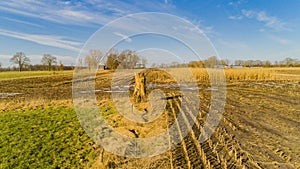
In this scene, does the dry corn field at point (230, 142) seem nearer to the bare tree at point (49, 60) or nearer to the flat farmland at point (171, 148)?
the flat farmland at point (171, 148)

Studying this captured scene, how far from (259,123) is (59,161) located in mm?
8455

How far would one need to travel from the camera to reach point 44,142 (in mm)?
7145

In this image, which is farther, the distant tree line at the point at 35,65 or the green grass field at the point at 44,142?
the distant tree line at the point at 35,65

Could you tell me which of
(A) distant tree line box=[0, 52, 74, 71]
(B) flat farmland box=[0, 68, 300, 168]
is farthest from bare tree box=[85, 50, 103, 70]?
(A) distant tree line box=[0, 52, 74, 71]

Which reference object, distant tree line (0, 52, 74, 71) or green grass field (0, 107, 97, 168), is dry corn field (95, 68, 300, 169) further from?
distant tree line (0, 52, 74, 71)

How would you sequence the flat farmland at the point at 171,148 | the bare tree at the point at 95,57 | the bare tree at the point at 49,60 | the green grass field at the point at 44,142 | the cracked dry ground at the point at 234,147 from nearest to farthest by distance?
the cracked dry ground at the point at 234,147, the flat farmland at the point at 171,148, the green grass field at the point at 44,142, the bare tree at the point at 95,57, the bare tree at the point at 49,60

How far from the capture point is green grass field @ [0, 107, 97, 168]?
19.1ft

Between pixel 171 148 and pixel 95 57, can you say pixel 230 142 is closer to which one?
pixel 171 148

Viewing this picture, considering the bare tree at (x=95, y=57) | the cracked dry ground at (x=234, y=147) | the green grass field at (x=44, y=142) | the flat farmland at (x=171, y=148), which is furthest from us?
the bare tree at (x=95, y=57)

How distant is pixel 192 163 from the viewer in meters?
5.37

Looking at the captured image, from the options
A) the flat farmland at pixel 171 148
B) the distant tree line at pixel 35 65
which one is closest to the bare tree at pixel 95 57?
the flat farmland at pixel 171 148

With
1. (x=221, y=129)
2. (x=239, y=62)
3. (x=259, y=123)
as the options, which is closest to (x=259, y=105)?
(x=259, y=123)

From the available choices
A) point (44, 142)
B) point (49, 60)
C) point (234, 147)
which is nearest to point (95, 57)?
point (44, 142)

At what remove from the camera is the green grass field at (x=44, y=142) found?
582cm
